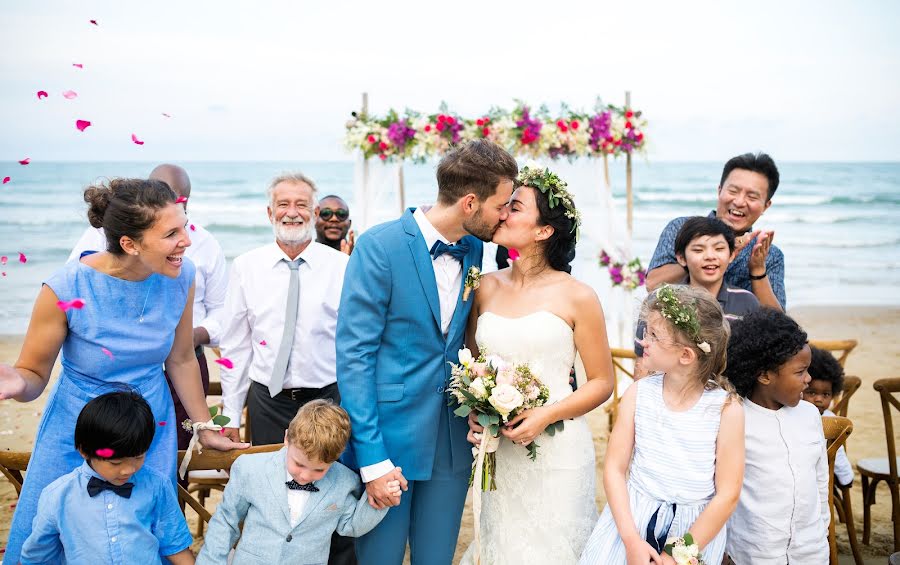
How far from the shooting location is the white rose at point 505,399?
322cm

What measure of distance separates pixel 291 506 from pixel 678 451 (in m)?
1.73

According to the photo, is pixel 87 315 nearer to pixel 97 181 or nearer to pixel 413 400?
pixel 97 181

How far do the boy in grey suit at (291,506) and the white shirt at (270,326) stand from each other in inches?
54.0

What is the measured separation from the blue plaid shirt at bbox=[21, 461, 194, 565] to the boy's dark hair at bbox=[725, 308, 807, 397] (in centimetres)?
276

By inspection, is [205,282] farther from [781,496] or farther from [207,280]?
[781,496]

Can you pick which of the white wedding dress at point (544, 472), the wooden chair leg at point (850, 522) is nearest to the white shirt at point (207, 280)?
the white wedding dress at point (544, 472)

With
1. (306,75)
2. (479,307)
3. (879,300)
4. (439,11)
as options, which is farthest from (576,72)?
(479,307)

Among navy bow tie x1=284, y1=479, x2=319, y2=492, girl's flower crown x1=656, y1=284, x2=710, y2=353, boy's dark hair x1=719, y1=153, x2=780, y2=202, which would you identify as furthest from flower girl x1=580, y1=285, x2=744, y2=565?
boy's dark hair x1=719, y1=153, x2=780, y2=202

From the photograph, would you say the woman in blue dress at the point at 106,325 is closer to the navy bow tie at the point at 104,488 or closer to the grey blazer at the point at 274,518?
the navy bow tie at the point at 104,488

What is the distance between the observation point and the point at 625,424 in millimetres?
3445

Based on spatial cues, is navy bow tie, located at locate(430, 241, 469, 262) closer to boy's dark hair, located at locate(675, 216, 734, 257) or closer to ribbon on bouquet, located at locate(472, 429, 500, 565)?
ribbon on bouquet, located at locate(472, 429, 500, 565)

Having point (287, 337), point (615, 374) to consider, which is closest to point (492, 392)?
point (287, 337)

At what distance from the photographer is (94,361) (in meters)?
3.33

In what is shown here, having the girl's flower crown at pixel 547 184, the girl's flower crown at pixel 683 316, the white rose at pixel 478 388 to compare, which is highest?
the girl's flower crown at pixel 547 184
